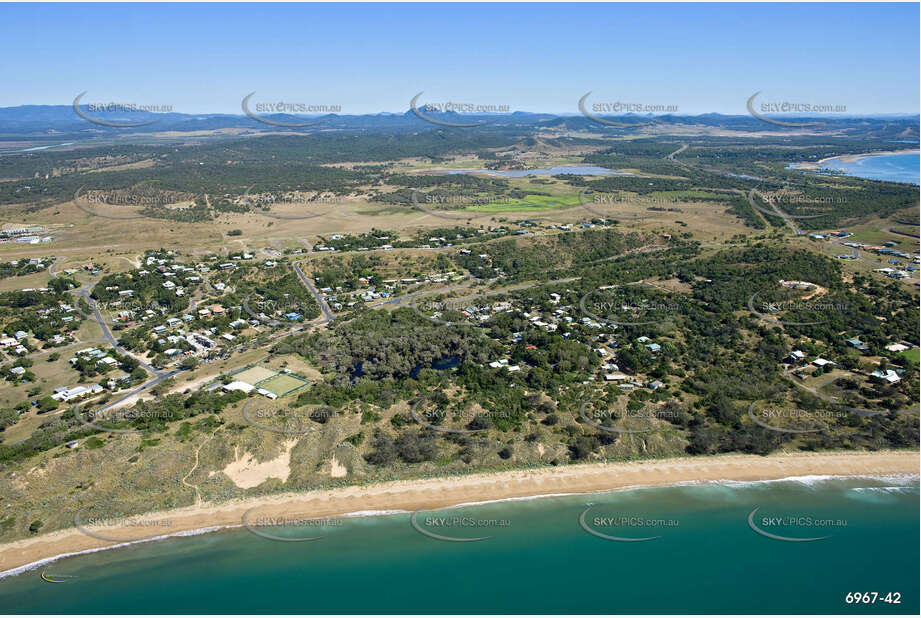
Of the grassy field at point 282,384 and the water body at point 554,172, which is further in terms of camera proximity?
the water body at point 554,172

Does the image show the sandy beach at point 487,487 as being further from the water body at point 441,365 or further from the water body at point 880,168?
the water body at point 880,168

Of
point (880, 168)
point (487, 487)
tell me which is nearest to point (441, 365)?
point (487, 487)

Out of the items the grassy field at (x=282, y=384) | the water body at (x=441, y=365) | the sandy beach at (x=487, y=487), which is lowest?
the sandy beach at (x=487, y=487)

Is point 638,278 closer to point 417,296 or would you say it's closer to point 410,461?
point 417,296

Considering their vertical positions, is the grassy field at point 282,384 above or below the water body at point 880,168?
below

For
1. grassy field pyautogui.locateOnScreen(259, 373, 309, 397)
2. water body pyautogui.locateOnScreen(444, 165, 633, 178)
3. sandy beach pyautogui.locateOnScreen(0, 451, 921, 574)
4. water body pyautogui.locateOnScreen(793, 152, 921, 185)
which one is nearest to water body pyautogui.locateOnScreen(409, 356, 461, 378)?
grassy field pyautogui.locateOnScreen(259, 373, 309, 397)

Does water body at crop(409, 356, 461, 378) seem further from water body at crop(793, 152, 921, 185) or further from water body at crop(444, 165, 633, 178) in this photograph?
water body at crop(793, 152, 921, 185)

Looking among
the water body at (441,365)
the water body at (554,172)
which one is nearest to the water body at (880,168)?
the water body at (554,172)

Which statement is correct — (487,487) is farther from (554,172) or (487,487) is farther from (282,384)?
(554,172)
